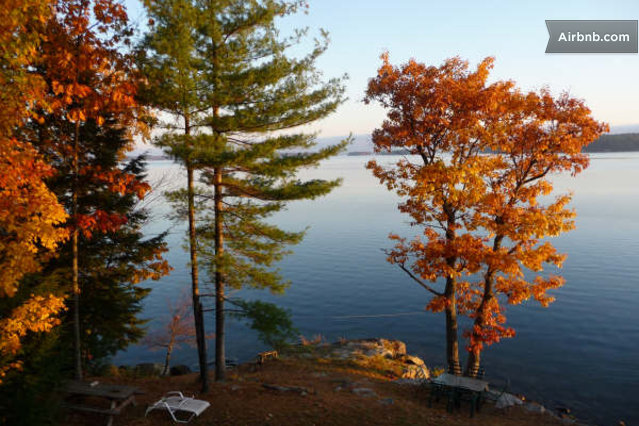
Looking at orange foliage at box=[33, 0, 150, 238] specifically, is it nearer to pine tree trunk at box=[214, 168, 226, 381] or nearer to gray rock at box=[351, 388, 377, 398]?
pine tree trunk at box=[214, 168, 226, 381]

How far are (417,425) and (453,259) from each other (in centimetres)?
647

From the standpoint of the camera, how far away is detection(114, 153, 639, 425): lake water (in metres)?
22.2

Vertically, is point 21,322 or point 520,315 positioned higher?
point 21,322

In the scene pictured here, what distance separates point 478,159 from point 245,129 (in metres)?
7.85

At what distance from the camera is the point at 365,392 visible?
45.4 ft

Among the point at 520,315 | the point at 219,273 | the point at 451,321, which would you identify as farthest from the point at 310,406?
the point at 520,315

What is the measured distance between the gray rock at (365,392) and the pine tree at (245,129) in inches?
179

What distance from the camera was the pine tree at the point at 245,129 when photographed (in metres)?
11.7

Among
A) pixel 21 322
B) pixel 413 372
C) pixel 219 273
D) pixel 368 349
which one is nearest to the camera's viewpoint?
pixel 21 322

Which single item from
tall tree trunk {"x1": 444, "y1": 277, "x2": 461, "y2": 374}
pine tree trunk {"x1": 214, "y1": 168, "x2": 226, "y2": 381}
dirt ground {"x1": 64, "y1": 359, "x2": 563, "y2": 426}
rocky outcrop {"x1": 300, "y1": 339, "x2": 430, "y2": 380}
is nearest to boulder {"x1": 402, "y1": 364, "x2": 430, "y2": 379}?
rocky outcrop {"x1": 300, "y1": 339, "x2": 430, "y2": 380}

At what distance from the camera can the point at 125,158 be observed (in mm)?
16422

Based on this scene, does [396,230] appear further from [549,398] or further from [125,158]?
[125,158]

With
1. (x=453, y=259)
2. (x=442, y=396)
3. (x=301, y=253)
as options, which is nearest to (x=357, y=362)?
(x=442, y=396)

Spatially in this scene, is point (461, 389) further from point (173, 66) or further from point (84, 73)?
point (84, 73)
